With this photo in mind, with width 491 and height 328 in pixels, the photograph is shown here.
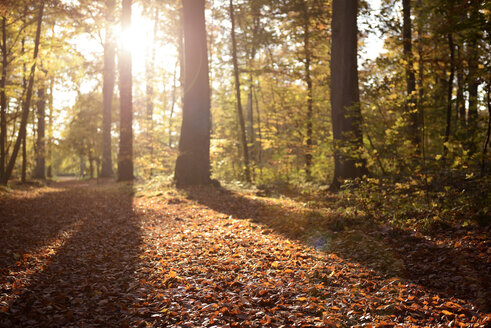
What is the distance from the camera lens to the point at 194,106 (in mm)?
13000

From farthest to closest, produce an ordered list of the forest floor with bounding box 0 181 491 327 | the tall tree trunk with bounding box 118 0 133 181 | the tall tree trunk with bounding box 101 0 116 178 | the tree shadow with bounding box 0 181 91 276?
the tall tree trunk with bounding box 101 0 116 178, the tall tree trunk with bounding box 118 0 133 181, the tree shadow with bounding box 0 181 91 276, the forest floor with bounding box 0 181 491 327

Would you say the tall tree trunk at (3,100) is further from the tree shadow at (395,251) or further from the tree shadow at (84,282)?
the tree shadow at (395,251)

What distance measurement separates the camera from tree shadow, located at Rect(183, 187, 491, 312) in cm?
398

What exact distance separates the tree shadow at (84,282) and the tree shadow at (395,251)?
2983mm

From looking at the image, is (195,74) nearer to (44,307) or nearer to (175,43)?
(44,307)

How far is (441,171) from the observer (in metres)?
7.86

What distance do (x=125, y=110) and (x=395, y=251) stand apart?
14.7 meters

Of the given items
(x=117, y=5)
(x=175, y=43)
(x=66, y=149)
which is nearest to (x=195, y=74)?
(x=117, y=5)

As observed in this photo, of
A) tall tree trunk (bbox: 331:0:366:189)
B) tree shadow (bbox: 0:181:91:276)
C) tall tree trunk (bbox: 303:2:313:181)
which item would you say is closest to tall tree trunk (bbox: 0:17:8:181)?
tree shadow (bbox: 0:181:91:276)

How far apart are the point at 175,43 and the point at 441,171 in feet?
69.5

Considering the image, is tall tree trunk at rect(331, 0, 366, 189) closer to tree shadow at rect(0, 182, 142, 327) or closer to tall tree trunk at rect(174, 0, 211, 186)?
tall tree trunk at rect(174, 0, 211, 186)

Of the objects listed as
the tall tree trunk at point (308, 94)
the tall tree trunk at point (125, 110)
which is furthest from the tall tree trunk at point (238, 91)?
the tall tree trunk at point (125, 110)

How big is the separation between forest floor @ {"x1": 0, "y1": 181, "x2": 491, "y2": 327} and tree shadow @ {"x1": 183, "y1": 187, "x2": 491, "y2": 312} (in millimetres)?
18

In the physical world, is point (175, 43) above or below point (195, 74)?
above
